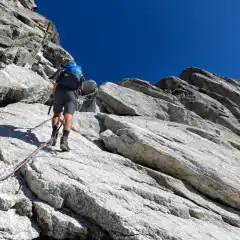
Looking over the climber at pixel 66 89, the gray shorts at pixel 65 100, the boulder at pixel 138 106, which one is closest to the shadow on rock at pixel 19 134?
the climber at pixel 66 89

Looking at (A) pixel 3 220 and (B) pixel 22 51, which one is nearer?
(A) pixel 3 220

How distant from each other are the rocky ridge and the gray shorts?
4.47ft

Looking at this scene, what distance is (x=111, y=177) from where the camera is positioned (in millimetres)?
9453

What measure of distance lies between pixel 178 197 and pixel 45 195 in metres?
4.45

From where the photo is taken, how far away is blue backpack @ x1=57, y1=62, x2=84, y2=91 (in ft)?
37.8

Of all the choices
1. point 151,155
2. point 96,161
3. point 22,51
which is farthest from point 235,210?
point 22,51

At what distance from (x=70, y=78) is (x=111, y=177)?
425 cm

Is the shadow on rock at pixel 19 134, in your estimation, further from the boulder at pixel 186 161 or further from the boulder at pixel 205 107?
the boulder at pixel 205 107

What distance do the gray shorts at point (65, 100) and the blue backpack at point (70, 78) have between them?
209mm

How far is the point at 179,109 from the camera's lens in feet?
71.6

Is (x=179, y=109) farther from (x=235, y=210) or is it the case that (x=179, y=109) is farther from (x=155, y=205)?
(x=155, y=205)

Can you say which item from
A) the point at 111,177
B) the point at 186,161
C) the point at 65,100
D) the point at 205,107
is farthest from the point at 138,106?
the point at 111,177

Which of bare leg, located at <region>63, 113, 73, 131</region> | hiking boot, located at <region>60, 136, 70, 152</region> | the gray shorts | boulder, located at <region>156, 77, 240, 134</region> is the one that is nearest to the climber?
the gray shorts

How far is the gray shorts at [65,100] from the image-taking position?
1126cm
